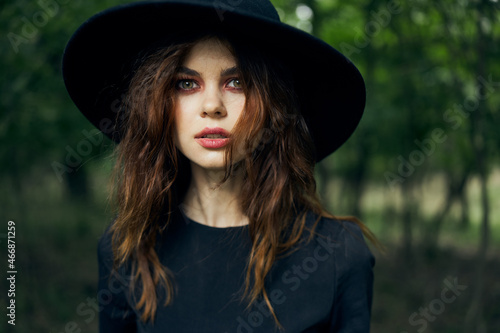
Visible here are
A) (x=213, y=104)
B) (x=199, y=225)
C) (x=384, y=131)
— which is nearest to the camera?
(x=213, y=104)

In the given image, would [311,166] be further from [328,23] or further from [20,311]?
[328,23]

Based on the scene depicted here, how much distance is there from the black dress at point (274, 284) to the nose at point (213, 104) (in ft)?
1.45

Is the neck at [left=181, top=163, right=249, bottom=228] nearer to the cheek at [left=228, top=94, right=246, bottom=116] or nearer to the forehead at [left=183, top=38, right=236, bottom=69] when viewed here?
the cheek at [left=228, top=94, right=246, bottom=116]

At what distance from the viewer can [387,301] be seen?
245 inches

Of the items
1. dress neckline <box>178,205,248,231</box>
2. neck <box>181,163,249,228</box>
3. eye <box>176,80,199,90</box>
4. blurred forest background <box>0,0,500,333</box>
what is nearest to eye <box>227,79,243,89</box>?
eye <box>176,80,199,90</box>

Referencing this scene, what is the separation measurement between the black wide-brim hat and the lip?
0.31 m

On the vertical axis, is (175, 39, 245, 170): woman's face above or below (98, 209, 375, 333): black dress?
above

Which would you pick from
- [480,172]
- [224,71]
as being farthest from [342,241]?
[480,172]

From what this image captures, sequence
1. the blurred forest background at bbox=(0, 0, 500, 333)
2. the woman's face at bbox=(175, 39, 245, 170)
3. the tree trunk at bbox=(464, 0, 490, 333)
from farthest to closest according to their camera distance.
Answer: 1. the tree trunk at bbox=(464, 0, 490, 333)
2. the blurred forest background at bbox=(0, 0, 500, 333)
3. the woman's face at bbox=(175, 39, 245, 170)

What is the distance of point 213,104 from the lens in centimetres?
126

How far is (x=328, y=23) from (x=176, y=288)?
5.75 m

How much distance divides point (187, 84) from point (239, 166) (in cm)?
34

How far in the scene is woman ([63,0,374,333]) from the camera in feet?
4.26

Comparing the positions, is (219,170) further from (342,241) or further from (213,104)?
(342,241)
